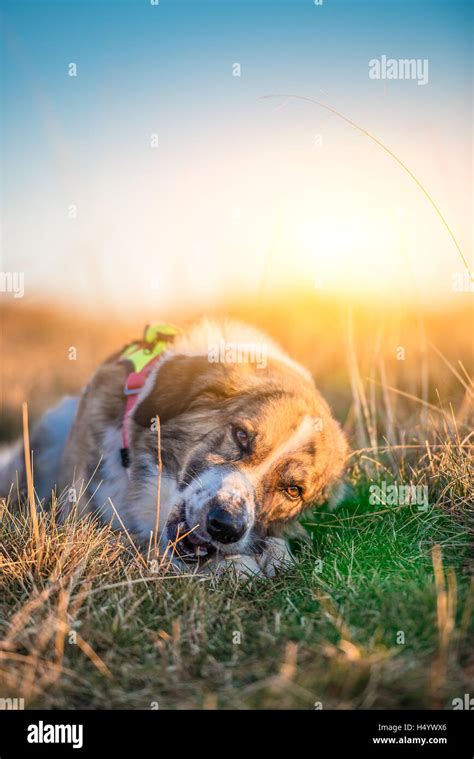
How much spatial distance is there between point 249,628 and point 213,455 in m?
1.06

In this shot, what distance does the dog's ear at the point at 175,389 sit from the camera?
3.67 m

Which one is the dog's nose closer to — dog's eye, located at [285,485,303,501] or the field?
the field

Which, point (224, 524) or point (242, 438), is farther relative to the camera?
point (242, 438)

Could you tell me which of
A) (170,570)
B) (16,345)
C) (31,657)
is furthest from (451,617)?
(16,345)

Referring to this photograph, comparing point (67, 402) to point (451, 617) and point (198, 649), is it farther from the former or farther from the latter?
point (451, 617)

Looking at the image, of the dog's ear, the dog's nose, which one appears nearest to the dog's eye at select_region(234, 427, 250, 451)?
the dog's ear

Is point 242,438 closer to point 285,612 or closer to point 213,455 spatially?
point 213,455

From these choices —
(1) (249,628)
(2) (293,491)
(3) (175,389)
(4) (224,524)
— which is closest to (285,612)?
(1) (249,628)

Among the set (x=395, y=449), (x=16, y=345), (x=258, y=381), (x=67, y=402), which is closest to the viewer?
(x=258, y=381)

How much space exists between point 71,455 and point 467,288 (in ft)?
8.68

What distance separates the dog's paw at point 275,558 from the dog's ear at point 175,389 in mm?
888

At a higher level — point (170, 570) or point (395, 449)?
point (395, 449)

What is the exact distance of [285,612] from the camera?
268 cm

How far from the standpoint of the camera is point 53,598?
8.81 ft
